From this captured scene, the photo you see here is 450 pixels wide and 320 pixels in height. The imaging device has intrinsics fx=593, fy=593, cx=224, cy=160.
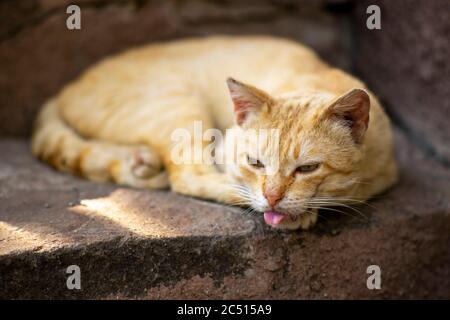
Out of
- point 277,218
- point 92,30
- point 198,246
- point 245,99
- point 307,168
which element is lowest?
point 198,246

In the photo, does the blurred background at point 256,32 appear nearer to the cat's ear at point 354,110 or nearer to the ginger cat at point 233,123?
the ginger cat at point 233,123

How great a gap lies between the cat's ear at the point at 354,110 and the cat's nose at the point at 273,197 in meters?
0.45

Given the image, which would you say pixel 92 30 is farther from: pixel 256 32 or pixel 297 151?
pixel 297 151

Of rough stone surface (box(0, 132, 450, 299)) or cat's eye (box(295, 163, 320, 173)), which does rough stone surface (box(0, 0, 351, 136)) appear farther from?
cat's eye (box(295, 163, 320, 173))

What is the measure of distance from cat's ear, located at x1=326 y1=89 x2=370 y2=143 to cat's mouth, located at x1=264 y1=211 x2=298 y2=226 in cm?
51

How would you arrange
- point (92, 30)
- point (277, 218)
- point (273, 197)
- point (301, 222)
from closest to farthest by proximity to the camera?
point (273, 197), point (277, 218), point (301, 222), point (92, 30)

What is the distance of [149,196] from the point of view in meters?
3.26

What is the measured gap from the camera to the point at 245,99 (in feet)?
9.71

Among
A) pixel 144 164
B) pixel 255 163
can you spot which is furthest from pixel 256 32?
pixel 255 163

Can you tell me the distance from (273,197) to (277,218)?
0.15m

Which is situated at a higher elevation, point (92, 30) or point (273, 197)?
point (92, 30)

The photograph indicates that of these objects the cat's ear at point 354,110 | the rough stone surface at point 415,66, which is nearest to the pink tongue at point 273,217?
the cat's ear at point 354,110
